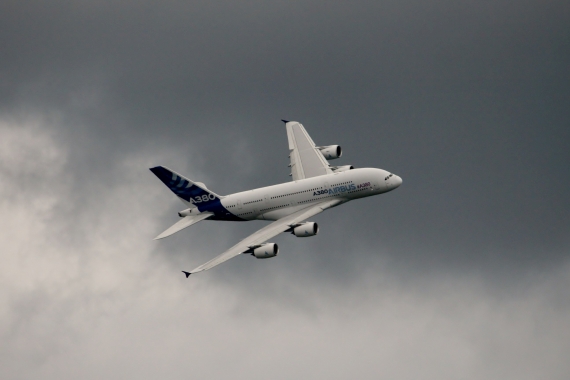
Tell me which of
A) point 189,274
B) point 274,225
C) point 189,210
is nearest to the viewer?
point 189,274

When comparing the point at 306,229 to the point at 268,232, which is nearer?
the point at 306,229

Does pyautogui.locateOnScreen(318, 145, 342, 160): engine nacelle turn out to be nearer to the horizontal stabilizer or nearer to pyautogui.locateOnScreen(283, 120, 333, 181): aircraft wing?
pyautogui.locateOnScreen(283, 120, 333, 181): aircraft wing

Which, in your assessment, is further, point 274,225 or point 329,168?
point 329,168

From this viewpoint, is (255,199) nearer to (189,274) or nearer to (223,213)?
(223,213)

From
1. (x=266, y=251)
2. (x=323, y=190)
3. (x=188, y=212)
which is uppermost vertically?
(x=323, y=190)

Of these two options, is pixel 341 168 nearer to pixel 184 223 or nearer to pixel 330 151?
pixel 330 151

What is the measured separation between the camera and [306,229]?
16838 cm

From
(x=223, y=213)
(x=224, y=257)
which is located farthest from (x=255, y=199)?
(x=224, y=257)

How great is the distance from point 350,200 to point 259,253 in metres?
22.5

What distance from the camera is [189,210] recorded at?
610ft

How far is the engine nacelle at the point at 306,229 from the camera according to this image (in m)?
168

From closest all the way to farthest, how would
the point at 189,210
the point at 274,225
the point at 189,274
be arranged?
1. the point at 189,274
2. the point at 274,225
3. the point at 189,210

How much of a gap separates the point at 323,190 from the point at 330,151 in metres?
18.3

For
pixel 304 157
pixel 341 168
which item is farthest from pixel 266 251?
pixel 304 157
